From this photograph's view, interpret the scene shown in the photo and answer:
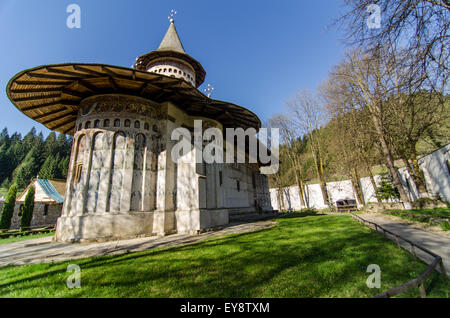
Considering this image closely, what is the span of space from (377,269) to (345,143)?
2260cm

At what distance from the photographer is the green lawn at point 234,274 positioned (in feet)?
9.74

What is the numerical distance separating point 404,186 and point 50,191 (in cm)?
4356

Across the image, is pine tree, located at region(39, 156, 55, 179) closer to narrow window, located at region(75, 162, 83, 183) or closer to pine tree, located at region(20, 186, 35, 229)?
pine tree, located at region(20, 186, 35, 229)

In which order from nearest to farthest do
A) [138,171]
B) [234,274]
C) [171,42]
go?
[234,274] → [138,171] → [171,42]

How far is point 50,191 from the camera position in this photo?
2453cm

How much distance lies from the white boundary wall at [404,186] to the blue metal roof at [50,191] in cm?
3118

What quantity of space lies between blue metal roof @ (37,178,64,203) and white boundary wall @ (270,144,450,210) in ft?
102

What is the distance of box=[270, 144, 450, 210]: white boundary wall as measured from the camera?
1555cm

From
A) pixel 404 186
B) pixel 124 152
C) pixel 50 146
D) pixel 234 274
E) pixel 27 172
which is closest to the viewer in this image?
pixel 234 274

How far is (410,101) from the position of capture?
5.91 metres

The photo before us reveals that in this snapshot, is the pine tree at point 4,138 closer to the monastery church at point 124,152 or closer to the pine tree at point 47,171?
the pine tree at point 47,171

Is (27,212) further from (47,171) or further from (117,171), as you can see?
(47,171)

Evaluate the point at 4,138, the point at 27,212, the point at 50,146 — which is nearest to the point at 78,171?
the point at 27,212

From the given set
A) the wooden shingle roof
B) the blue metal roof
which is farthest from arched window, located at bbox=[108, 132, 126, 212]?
the blue metal roof
